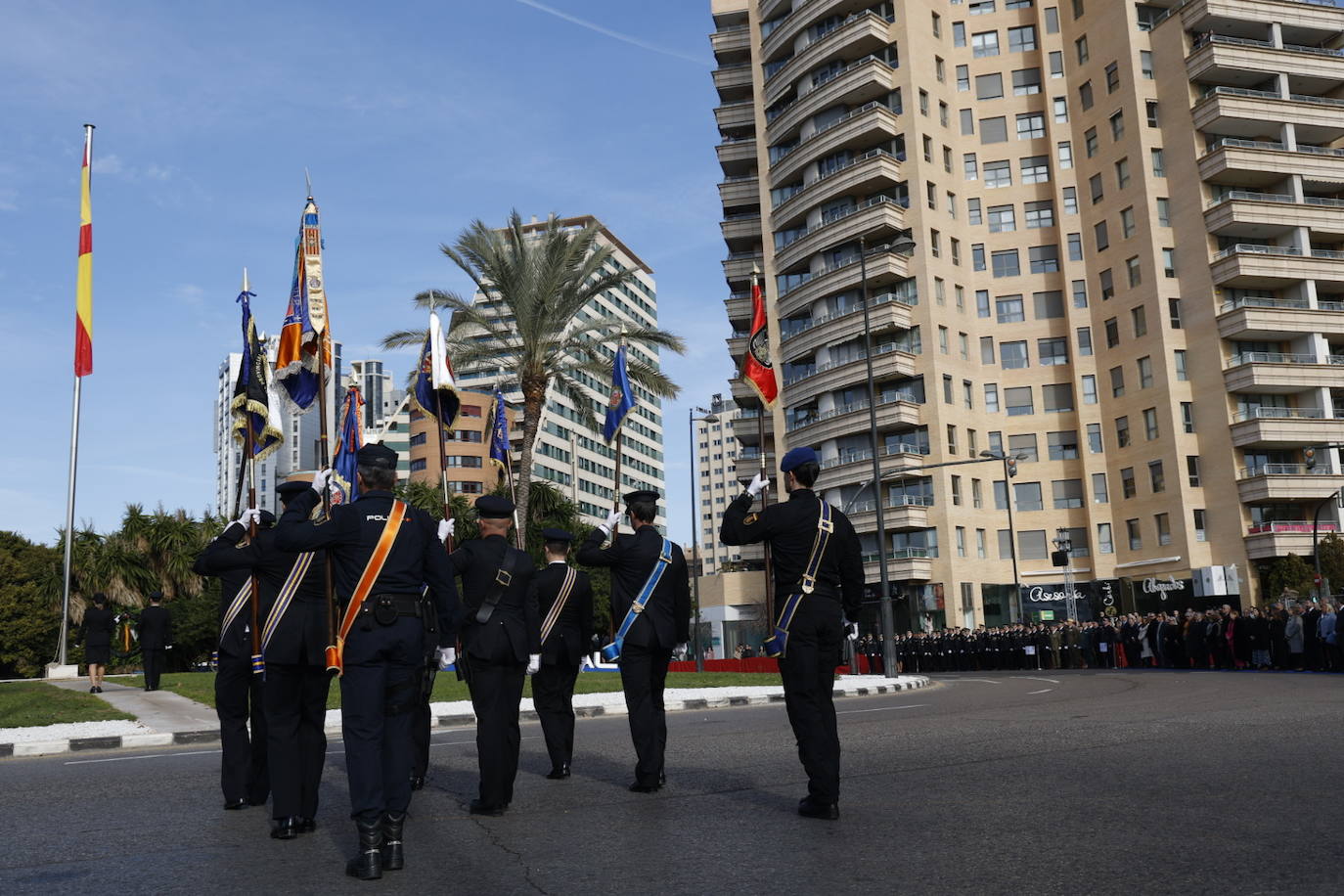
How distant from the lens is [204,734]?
43.9ft

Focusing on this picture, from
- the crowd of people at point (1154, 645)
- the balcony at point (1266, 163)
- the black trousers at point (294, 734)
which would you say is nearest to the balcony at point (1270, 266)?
the balcony at point (1266, 163)

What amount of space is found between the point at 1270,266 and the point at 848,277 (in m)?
18.9

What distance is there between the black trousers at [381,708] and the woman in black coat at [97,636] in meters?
18.5

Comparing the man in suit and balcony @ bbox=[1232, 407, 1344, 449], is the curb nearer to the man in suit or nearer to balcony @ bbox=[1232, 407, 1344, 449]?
the man in suit

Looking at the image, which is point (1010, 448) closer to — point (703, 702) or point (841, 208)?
point (841, 208)

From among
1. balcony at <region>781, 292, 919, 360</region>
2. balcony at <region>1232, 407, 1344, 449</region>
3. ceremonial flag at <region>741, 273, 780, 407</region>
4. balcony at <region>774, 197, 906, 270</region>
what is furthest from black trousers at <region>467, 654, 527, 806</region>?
balcony at <region>774, 197, 906, 270</region>

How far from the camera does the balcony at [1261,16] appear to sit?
56.8m

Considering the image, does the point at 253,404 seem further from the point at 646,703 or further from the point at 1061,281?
the point at 1061,281

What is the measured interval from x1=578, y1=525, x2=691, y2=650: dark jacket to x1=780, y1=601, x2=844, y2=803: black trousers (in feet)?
5.13

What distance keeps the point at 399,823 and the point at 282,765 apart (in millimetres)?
1210

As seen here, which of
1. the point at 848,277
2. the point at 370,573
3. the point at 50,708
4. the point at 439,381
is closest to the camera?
the point at 370,573

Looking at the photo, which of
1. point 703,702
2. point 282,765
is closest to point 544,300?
point 703,702

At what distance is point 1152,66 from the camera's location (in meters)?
59.5

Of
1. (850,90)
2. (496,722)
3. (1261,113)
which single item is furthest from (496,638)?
(1261,113)
